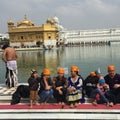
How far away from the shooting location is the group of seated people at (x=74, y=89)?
688 cm

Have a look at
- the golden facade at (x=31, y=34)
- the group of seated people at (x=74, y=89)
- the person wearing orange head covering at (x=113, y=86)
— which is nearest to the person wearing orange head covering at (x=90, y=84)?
the group of seated people at (x=74, y=89)

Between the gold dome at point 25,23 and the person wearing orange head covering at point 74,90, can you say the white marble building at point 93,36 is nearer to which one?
the gold dome at point 25,23

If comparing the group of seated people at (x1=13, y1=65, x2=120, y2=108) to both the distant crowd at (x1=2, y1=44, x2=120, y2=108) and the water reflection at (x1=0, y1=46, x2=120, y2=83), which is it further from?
the water reflection at (x1=0, y1=46, x2=120, y2=83)

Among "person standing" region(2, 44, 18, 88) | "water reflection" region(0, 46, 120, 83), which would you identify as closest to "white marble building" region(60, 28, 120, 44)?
"water reflection" region(0, 46, 120, 83)

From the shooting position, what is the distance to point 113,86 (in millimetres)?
→ 7164

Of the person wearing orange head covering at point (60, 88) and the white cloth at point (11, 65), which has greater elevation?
the white cloth at point (11, 65)

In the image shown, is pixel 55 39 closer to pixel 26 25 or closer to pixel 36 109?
pixel 26 25

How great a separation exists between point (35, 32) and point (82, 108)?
6941 cm

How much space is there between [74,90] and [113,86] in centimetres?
96

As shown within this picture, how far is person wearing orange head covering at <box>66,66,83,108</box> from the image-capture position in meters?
6.79

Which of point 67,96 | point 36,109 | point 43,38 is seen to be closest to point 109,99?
point 67,96

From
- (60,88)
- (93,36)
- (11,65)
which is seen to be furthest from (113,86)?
(93,36)

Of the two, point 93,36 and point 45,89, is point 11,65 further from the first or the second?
point 93,36

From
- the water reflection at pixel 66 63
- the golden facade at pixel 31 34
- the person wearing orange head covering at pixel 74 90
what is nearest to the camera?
the person wearing orange head covering at pixel 74 90
